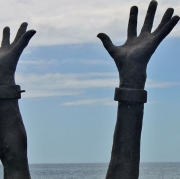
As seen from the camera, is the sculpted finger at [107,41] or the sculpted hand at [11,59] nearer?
the sculpted finger at [107,41]

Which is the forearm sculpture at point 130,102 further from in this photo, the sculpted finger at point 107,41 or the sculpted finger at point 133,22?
the sculpted finger at point 133,22

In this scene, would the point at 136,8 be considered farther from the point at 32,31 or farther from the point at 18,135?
the point at 18,135

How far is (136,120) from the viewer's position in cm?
1190

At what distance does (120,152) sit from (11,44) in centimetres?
310

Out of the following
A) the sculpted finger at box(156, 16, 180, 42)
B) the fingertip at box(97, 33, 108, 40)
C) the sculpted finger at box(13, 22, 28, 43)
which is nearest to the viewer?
→ the sculpted finger at box(156, 16, 180, 42)

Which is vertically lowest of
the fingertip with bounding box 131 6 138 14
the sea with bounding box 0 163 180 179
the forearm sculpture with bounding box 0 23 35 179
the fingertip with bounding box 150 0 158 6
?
the sea with bounding box 0 163 180 179

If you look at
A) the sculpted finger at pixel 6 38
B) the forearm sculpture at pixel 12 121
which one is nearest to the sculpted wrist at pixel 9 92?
the forearm sculpture at pixel 12 121

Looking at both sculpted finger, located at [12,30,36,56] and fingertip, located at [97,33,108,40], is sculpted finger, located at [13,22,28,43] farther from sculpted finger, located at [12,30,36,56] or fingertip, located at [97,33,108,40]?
fingertip, located at [97,33,108,40]

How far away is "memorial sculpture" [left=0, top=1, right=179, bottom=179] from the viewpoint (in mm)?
11875

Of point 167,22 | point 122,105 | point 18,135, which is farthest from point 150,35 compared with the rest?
point 18,135

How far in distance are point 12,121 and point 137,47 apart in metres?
2.69

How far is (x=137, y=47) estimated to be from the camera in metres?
12.1

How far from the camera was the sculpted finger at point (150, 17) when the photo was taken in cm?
1236

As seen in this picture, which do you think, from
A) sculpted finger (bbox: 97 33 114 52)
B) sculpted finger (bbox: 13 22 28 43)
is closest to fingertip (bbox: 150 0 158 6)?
sculpted finger (bbox: 97 33 114 52)
